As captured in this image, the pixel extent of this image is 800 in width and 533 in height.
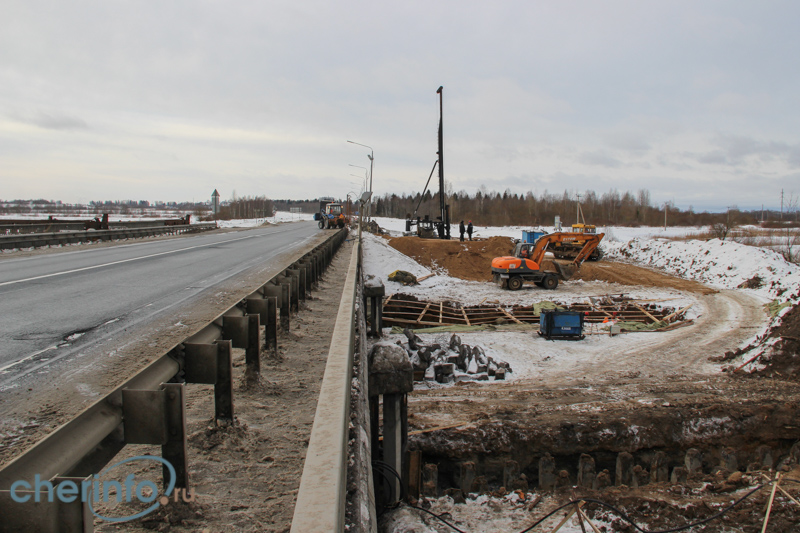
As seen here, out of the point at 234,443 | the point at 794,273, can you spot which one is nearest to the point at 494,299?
the point at 794,273

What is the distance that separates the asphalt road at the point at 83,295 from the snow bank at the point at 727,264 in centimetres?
1850

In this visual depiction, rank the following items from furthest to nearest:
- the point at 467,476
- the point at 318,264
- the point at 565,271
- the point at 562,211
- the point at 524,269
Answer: the point at 562,211
the point at 565,271
the point at 524,269
the point at 318,264
the point at 467,476

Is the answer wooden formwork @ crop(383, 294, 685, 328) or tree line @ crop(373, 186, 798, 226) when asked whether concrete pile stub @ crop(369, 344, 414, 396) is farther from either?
tree line @ crop(373, 186, 798, 226)

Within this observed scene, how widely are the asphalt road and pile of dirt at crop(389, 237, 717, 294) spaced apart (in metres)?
14.1

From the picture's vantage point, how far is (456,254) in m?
31.0

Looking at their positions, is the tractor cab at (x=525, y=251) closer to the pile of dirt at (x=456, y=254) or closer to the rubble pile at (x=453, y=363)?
the pile of dirt at (x=456, y=254)

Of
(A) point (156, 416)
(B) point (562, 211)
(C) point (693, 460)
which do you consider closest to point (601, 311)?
(C) point (693, 460)

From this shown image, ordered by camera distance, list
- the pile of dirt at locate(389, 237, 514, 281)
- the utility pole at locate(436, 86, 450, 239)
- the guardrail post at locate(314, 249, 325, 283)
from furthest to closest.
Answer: the utility pole at locate(436, 86, 450, 239) < the pile of dirt at locate(389, 237, 514, 281) < the guardrail post at locate(314, 249, 325, 283)

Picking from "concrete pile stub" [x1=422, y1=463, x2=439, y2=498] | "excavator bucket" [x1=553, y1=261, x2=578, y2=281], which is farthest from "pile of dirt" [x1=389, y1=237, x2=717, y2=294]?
"concrete pile stub" [x1=422, y1=463, x2=439, y2=498]

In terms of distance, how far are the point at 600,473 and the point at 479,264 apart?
74.8 ft

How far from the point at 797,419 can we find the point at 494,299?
12842mm

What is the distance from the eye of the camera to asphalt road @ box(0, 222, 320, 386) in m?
6.25

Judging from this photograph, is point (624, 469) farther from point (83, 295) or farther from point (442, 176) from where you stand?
point (442, 176)

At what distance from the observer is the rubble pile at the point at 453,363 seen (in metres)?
11.8
